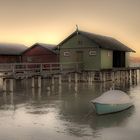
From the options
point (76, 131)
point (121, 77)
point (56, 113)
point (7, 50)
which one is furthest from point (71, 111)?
point (7, 50)

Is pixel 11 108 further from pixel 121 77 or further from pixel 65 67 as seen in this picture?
pixel 121 77

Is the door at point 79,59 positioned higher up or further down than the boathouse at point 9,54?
further down

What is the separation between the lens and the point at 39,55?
56562 mm

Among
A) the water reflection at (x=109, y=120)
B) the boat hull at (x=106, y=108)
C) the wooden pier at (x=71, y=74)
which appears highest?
the wooden pier at (x=71, y=74)

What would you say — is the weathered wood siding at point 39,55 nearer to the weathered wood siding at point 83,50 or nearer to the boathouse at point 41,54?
the boathouse at point 41,54

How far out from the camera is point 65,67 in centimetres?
4591

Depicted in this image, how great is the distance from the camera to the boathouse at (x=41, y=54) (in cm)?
5550

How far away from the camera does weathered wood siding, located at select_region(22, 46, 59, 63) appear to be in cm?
5559

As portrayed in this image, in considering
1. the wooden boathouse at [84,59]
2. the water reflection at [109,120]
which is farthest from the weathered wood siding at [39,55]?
the water reflection at [109,120]

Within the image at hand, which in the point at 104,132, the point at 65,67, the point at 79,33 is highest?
the point at 79,33

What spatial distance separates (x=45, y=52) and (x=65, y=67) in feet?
36.1

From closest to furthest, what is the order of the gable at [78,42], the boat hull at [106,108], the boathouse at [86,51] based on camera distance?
1. the boat hull at [106,108]
2. the boathouse at [86,51]
3. the gable at [78,42]

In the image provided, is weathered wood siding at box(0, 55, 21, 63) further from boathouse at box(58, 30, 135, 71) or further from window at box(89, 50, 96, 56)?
window at box(89, 50, 96, 56)

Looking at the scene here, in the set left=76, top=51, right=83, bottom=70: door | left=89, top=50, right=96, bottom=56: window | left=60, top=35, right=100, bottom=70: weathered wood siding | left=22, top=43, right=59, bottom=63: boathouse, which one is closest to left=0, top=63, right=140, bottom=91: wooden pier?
left=76, top=51, right=83, bottom=70: door
